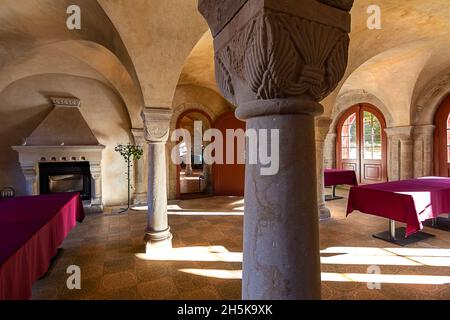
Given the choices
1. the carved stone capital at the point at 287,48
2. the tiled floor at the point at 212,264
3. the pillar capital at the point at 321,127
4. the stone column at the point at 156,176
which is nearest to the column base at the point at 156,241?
the stone column at the point at 156,176

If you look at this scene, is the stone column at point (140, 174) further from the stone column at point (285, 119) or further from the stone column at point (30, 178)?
the stone column at point (285, 119)

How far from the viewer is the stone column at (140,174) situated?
6.54 metres

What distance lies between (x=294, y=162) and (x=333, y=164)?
925 centimetres

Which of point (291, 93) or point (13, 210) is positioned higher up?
point (291, 93)

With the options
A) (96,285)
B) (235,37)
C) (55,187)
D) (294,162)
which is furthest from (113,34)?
(55,187)

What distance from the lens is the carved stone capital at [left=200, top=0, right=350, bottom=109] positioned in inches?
35.8

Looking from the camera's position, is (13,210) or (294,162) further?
(13,210)

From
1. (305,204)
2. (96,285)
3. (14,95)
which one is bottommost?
(96,285)

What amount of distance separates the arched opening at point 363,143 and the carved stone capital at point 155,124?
24.0ft

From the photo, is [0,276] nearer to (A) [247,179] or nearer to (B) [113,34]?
(A) [247,179]

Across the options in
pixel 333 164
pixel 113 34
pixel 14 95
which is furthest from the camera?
pixel 333 164

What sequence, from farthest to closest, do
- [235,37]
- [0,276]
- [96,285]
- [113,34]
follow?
[113,34]
[96,285]
[0,276]
[235,37]

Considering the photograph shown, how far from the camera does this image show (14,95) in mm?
5414

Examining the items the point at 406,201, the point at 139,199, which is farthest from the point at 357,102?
the point at 139,199
